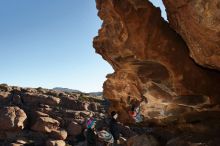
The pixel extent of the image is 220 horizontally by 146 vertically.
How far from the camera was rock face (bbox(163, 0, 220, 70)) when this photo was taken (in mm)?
10820

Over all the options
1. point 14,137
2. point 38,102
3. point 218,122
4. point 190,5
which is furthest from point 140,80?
point 38,102

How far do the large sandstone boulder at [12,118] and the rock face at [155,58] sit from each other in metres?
35.6

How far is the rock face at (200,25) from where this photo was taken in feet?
35.5

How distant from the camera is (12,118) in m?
49.4

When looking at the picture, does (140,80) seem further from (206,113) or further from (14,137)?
(14,137)

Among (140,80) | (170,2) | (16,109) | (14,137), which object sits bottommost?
(14,137)

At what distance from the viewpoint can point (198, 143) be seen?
14.2 meters

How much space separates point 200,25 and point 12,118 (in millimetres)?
43803

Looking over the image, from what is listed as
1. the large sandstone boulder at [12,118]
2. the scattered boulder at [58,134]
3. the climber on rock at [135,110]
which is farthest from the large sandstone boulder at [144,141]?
the large sandstone boulder at [12,118]

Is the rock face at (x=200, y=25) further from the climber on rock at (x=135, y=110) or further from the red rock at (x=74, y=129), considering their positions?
the red rock at (x=74, y=129)

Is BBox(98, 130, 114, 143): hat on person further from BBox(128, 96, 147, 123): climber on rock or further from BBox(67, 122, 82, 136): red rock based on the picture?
BBox(67, 122, 82, 136): red rock

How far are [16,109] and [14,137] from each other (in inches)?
216

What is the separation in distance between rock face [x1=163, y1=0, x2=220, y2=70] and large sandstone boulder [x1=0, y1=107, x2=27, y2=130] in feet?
132

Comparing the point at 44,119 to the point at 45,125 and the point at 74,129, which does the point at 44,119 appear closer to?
the point at 45,125
